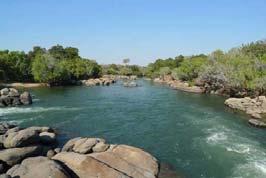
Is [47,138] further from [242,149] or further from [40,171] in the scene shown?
[242,149]

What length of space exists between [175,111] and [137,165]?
28161 mm

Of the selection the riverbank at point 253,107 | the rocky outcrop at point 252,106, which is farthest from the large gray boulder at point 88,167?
the rocky outcrop at point 252,106

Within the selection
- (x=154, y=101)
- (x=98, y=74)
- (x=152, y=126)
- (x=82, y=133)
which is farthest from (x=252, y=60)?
(x=98, y=74)

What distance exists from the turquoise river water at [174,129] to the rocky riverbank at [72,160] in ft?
12.2

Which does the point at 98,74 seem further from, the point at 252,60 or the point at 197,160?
the point at 197,160

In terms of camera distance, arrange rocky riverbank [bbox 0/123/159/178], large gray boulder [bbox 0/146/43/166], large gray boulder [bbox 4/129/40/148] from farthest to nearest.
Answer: large gray boulder [bbox 4/129/40/148] < large gray boulder [bbox 0/146/43/166] < rocky riverbank [bbox 0/123/159/178]

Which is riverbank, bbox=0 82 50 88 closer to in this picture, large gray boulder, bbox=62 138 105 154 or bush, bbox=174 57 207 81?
bush, bbox=174 57 207 81

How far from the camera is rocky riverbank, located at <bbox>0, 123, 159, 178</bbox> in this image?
20723 millimetres

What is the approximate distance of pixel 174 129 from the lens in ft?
127

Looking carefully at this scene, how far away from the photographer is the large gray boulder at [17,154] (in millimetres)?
23703

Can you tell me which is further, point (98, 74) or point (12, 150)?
point (98, 74)

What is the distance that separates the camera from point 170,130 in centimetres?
3819

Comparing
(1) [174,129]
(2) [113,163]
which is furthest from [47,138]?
(1) [174,129]

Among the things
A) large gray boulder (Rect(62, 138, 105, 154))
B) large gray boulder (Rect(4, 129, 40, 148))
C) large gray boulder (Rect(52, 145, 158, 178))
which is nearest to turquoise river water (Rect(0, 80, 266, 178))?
large gray boulder (Rect(52, 145, 158, 178))
